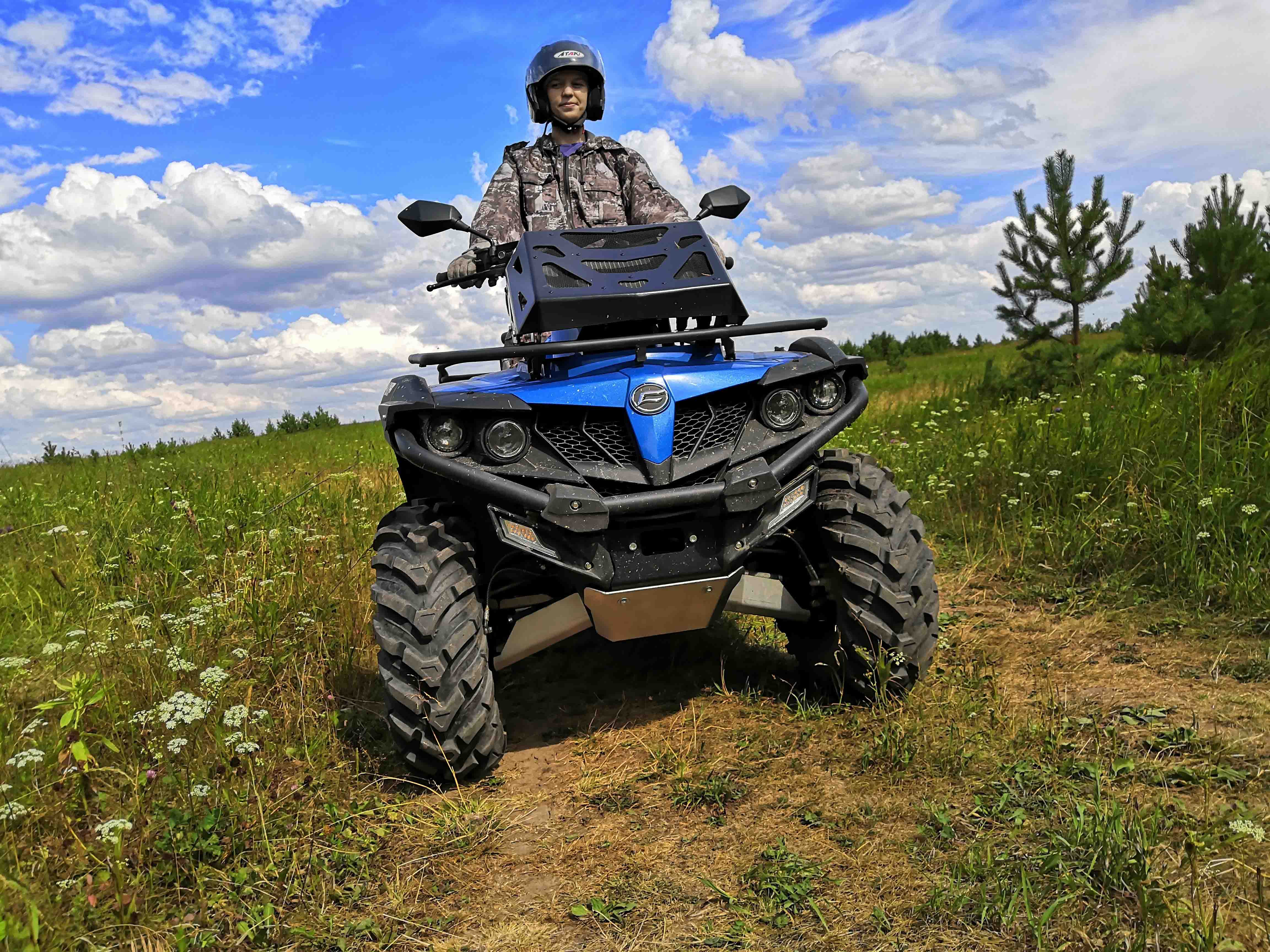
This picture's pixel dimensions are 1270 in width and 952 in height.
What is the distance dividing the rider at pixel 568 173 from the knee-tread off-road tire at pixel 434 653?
7.07 feet

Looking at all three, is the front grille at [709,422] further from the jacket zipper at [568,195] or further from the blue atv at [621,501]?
the jacket zipper at [568,195]

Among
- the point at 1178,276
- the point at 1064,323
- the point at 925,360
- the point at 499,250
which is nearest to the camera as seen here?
the point at 499,250

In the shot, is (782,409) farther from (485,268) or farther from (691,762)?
(485,268)

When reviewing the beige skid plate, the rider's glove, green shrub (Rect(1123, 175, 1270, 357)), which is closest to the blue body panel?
the beige skid plate

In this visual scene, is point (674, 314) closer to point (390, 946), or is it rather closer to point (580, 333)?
point (580, 333)

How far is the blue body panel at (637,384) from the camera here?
10.2ft

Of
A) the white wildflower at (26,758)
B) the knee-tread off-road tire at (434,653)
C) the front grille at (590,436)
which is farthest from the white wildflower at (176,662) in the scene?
the front grille at (590,436)

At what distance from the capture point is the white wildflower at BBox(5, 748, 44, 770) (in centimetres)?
243

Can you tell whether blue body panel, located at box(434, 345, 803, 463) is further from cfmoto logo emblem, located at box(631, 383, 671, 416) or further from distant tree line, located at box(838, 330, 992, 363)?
distant tree line, located at box(838, 330, 992, 363)

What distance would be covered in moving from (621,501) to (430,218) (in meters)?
1.50

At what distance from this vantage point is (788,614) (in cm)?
354

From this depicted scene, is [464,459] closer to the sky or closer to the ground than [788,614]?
closer to the sky

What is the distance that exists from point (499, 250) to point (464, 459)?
1.40 metres

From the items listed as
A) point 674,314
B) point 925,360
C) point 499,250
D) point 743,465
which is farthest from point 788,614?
point 925,360
